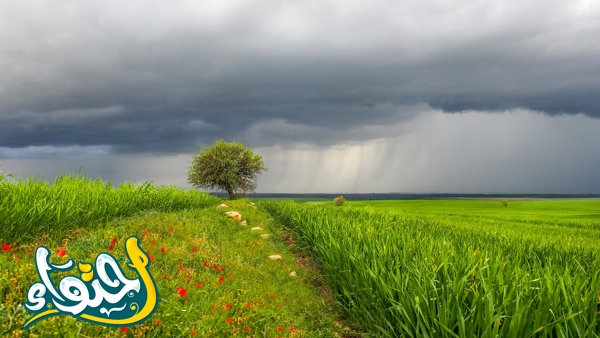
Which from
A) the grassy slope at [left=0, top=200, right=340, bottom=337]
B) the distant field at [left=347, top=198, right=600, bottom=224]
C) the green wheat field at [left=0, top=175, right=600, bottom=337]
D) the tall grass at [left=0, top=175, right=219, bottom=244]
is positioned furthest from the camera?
the distant field at [left=347, top=198, right=600, bottom=224]

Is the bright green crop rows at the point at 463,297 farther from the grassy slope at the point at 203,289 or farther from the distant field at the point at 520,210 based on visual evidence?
the distant field at the point at 520,210

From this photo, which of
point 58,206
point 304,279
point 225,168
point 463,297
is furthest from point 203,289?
point 225,168

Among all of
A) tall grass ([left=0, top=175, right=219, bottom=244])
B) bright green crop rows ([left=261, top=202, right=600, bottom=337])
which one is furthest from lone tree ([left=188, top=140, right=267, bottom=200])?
bright green crop rows ([left=261, top=202, right=600, bottom=337])

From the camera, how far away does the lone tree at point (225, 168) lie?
4472 centimetres

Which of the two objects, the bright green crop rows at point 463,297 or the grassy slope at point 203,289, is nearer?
the bright green crop rows at point 463,297

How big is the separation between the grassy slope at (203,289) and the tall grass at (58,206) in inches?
19.3

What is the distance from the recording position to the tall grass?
10.4 m

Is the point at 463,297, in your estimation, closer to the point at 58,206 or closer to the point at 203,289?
the point at 203,289

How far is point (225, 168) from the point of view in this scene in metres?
44.8

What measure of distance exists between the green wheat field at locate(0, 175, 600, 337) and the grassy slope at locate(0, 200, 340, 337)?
3cm

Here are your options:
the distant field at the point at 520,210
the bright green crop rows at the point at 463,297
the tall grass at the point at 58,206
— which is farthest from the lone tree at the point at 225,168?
the bright green crop rows at the point at 463,297

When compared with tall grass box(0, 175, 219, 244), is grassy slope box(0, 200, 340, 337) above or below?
below

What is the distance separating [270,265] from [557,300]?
7.46 metres

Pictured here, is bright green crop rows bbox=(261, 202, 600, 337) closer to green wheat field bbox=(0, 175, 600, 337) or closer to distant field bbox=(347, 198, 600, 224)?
green wheat field bbox=(0, 175, 600, 337)
